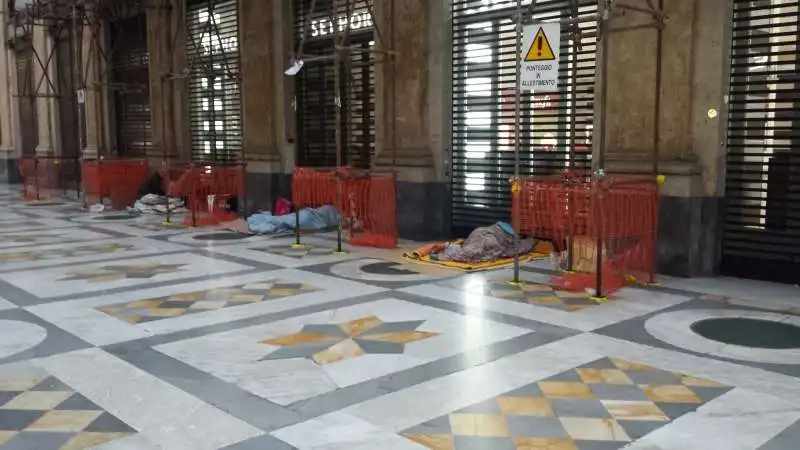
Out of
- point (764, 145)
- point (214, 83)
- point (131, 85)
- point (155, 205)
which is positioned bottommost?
point (155, 205)

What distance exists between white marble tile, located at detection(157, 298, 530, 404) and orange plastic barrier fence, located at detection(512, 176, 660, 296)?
1.73m

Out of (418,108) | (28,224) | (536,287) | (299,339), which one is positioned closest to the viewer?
(299,339)

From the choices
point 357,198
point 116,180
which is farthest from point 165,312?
point 116,180

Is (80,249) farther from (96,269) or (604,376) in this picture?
(604,376)

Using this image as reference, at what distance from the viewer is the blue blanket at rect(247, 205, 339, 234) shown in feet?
37.1

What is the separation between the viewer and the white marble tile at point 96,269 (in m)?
7.33

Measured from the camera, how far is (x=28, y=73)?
2255 cm

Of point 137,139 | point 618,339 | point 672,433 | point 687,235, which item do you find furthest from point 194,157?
point 672,433

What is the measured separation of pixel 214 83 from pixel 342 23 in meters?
4.00

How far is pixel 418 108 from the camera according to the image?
10.6 m

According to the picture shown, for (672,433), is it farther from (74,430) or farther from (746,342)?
(74,430)


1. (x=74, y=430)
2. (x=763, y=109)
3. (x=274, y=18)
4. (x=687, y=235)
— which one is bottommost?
(x=74, y=430)

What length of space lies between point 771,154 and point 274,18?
884 cm

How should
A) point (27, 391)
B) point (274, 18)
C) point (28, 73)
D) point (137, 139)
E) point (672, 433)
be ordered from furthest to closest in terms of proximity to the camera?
1. point (28, 73)
2. point (137, 139)
3. point (274, 18)
4. point (27, 391)
5. point (672, 433)
